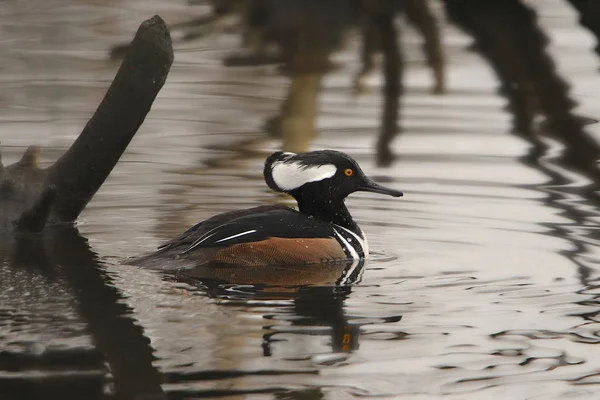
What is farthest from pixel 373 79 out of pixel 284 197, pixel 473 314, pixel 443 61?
pixel 473 314

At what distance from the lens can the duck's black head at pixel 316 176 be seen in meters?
8.62

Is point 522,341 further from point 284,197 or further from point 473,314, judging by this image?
point 284,197

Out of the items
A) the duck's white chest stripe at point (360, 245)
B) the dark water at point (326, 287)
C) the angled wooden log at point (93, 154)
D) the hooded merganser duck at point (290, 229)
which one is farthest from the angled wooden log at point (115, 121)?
the duck's white chest stripe at point (360, 245)

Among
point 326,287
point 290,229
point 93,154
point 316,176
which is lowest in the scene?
point 326,287

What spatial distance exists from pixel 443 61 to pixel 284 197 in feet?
20.6

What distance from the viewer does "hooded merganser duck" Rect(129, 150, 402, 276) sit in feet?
27.0

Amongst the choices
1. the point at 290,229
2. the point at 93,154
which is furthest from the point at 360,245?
the point at 93,154

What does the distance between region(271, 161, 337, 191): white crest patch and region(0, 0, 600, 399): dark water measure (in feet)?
2.09

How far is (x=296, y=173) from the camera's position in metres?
8.66

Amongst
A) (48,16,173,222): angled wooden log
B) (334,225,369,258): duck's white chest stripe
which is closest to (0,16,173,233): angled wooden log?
(48,16,173,222): angled wooden log

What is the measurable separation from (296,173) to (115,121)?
1.24 meters

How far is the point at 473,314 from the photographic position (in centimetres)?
718

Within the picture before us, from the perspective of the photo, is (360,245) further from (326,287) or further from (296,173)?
(326,287)

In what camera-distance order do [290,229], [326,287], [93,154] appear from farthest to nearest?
[93,154] < [290,229] < [326,287]
